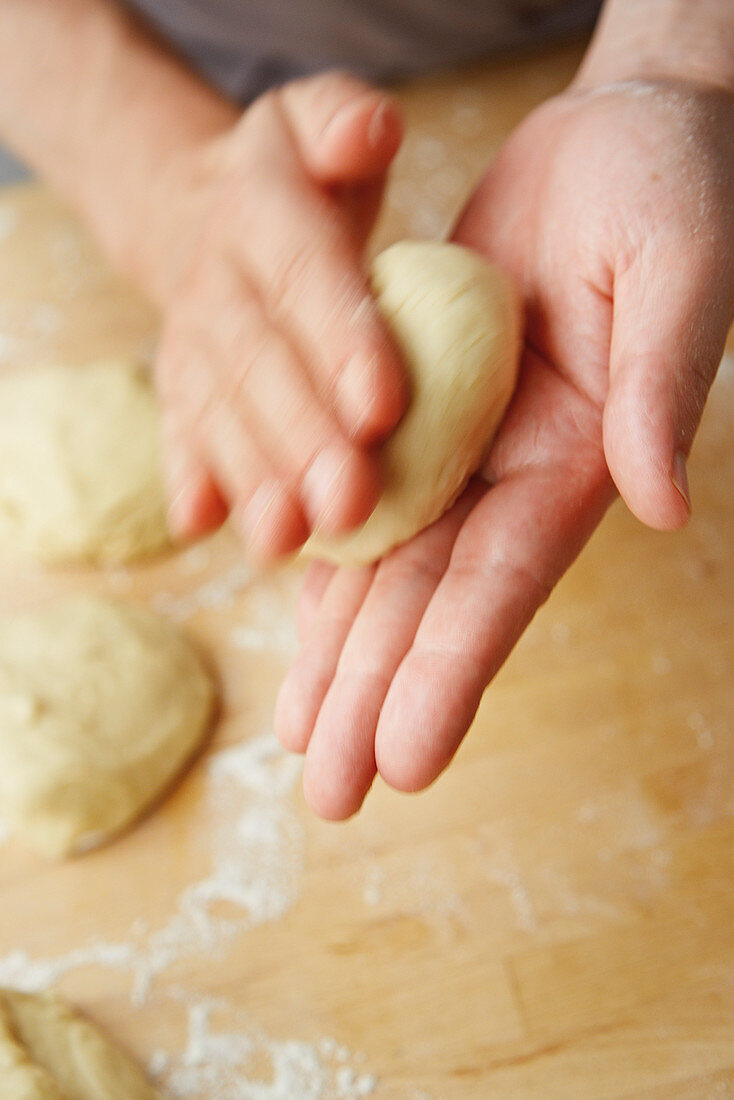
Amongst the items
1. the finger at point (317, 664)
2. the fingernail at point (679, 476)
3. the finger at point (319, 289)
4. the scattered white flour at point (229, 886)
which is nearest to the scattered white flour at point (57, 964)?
the scattered white flour at point (229, 886)

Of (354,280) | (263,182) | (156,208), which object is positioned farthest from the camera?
(156,208)

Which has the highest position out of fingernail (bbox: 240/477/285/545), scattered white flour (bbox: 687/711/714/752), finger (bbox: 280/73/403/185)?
finger (bbox: 280/73/403/185)

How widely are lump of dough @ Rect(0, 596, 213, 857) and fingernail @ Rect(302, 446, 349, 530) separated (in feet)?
1.32

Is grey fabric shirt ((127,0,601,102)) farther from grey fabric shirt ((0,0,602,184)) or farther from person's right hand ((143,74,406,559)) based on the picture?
person's right hand ((143,74,406,559))

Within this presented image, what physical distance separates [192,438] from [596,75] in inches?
23.0

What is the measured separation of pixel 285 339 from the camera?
2.53 ft

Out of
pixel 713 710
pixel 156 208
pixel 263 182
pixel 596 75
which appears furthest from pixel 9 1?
pixel 713 710

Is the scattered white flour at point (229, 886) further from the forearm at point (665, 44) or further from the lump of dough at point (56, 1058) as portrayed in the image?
the forearm at point (665, 44)

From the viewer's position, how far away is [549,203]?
2.69 ft

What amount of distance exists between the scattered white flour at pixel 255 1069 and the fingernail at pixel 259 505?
0.48m

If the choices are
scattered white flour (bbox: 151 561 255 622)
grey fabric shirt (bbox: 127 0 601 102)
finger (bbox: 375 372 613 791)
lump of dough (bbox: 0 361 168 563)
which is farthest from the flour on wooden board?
grey fabric shirt (bbox: 127 0 601 102)

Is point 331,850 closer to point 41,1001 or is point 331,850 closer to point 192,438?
point 41,1001

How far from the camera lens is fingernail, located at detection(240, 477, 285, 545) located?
25.9 inches

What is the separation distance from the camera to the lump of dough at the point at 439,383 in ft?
2.32
